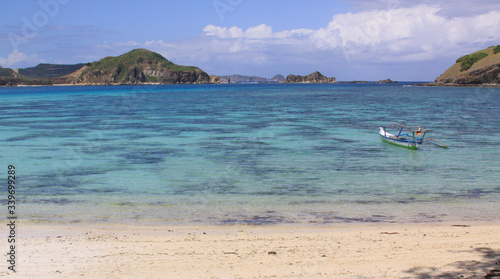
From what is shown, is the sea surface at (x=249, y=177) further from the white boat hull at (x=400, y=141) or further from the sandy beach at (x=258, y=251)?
the sandy beach at (x=258, y=251)

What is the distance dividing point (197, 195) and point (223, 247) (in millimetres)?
5868

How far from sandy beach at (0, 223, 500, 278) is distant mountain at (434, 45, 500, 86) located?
15532 cm

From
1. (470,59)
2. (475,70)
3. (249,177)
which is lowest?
(249,177)

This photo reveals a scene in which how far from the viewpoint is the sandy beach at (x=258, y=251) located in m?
9.27

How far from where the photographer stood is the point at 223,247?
10.9 metres

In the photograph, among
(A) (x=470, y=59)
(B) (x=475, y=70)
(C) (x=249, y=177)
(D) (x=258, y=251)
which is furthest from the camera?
(A) (x=470, y=59)

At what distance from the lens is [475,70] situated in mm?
154500

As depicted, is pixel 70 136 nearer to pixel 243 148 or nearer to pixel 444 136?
pixel 243 148

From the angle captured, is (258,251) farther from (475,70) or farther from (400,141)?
(475,70)


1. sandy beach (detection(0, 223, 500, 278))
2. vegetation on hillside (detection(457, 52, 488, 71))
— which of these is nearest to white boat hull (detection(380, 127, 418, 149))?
sandy beach (detection(0, 223, 500, 278))

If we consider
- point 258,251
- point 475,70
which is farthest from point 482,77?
point 258,251

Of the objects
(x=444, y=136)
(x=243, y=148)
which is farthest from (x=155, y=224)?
(x=444, y=136)

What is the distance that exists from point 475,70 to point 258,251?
16661cm

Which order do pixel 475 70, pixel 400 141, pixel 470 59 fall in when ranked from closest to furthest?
pixel 400 141, pixel 475 70, pixel 470 59
